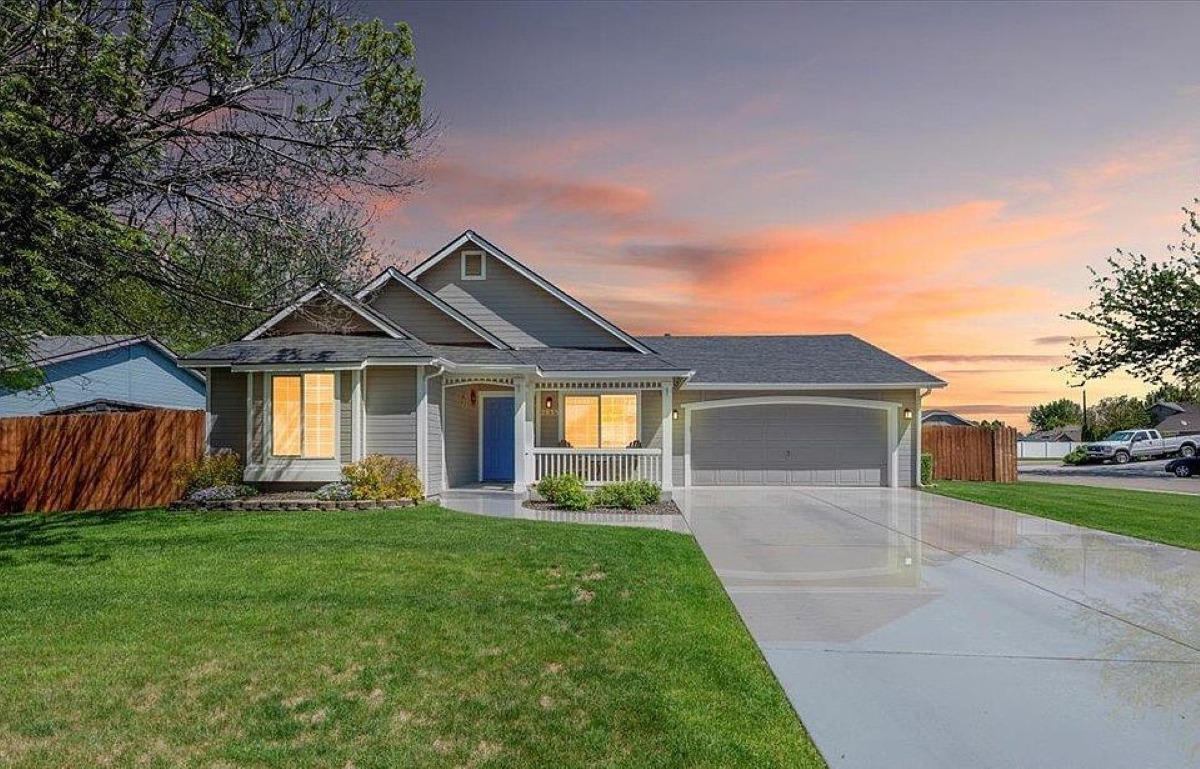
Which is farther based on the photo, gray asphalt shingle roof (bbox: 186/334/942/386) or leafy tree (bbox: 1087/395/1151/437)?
leafy tree (bbox: 1087/395/1151/437)

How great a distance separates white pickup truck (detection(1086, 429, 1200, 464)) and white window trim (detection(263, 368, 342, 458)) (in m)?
41.1

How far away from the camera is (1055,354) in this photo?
32.8 metres

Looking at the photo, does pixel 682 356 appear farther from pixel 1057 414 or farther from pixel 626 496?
pixel 1057 414

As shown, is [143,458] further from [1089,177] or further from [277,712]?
[1089,177]

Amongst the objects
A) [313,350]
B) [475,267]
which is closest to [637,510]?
[313,350]

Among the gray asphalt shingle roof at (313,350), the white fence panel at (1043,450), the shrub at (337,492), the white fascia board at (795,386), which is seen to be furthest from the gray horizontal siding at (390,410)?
the white fence panel at (1043,450)

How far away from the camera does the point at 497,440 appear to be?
1992cm

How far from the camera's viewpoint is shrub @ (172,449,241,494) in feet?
48.6

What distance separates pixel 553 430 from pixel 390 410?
5.08m

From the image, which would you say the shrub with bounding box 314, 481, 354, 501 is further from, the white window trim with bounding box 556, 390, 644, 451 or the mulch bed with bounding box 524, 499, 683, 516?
the white window trim with bounding box 556, 390, 644, 451

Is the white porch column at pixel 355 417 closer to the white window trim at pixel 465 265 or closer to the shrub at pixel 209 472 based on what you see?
the shrub at pixel 209 472

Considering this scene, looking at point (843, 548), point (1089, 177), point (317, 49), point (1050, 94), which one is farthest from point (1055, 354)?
point (317, 49)

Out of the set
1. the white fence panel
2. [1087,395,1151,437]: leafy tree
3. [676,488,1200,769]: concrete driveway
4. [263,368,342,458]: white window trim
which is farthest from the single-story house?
[1087,395,1151,437]: leafy tree

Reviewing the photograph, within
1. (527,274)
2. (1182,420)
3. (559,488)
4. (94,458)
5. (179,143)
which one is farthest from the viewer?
(1182,420)
